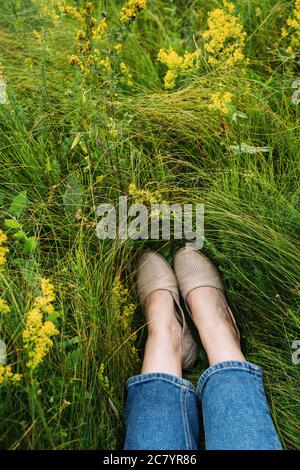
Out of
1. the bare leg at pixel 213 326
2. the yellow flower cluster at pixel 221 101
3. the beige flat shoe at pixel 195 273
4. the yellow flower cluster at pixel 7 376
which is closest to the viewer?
the yellow flower cluster at pixel 7 376

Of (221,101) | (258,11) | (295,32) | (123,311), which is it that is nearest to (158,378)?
(123,311)

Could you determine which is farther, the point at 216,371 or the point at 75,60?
the point at 75,60

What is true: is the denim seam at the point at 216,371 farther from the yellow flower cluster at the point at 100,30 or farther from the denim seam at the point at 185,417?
the yellow flower cluster at the point at 100,30

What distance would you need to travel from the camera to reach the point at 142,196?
1.78 metres

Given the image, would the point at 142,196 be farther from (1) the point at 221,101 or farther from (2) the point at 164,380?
(2) the point at 164,380

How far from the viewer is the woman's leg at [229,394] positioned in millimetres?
1292

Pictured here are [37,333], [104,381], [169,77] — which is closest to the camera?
[37,333]

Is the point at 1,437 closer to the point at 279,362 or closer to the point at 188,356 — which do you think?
the point at 188,356

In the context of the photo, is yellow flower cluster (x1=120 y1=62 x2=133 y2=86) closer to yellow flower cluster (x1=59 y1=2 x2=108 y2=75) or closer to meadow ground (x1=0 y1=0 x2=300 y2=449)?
meadow ground (x1=0 y1=0 x2=300 y2=449)

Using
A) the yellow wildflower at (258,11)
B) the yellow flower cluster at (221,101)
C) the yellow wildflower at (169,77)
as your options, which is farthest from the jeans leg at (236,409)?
the yellow wildflower at (258,11)

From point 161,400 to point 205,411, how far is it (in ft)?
0.45

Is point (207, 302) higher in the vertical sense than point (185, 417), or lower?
higher

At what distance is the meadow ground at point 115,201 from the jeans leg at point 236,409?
0.41ft

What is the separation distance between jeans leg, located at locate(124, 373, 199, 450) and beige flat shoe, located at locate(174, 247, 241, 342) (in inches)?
17.5
